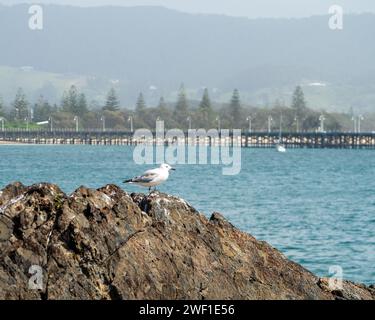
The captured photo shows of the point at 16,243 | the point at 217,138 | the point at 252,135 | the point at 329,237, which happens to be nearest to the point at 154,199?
the point at 16,243

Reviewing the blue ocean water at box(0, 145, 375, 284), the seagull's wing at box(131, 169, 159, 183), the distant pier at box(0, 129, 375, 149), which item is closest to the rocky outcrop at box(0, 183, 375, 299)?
the seagull's wing at box(131, 169, 159, 183)

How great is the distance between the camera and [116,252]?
1137 centimetres

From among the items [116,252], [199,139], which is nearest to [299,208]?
[116,252]

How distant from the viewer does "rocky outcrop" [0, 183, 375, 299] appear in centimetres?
1118

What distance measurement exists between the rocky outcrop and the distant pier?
15243cm

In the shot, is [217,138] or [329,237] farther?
[217,138]

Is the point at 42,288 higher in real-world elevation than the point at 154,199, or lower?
lower

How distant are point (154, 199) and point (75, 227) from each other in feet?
4.03

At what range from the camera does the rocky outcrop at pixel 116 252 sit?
36.7 feet

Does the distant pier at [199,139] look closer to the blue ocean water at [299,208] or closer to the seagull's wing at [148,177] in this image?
the blue ocean water at [299,208]

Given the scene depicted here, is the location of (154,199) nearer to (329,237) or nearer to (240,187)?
Answer: (329,237)

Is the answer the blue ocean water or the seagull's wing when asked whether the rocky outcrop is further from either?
the blue ocean water
